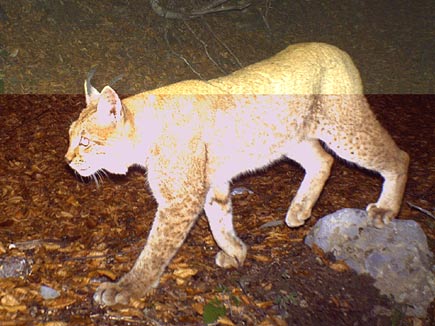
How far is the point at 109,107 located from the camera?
3.32 m

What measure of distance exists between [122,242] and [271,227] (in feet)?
4.25

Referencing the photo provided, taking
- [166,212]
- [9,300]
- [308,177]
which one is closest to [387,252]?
[308,177]

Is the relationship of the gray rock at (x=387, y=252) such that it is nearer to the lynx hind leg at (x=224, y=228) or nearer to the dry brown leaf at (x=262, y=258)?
the dry brown leaf at (x=262, y=258)

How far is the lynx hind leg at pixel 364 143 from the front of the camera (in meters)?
4.11

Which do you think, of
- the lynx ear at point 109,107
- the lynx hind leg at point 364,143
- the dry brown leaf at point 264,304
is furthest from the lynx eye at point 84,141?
the lynx hind leg at point 364,143

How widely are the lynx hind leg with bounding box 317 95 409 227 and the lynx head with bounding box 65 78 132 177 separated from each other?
154 cm

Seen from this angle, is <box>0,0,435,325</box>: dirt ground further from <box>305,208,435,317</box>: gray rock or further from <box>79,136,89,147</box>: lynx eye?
<box>79,136,89,147</box>: lynx eye

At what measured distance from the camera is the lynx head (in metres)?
3.36

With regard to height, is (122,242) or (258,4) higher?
(258,4)

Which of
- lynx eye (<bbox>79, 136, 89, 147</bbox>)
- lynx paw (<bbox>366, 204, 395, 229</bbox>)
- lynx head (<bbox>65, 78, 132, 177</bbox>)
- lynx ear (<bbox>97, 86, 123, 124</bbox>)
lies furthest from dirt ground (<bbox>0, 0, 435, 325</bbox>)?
lynx ear (<bbox>97, 86, 123, 124</bbox>)

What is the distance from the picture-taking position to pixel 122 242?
4445 mm

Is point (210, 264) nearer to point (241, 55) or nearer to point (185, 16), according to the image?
point (241, 55)

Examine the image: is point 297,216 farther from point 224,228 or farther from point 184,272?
point 184,272

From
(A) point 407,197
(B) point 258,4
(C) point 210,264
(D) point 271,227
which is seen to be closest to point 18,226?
(C) point 210,264
